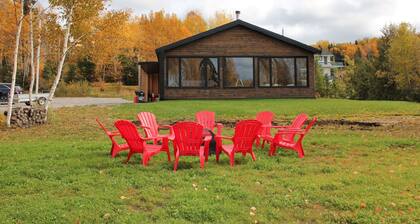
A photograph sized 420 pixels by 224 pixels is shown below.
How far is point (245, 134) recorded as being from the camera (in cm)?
689

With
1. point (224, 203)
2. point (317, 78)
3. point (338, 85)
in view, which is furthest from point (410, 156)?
point (338, 85)

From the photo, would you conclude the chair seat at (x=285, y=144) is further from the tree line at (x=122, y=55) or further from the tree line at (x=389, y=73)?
the tree line at (x=389, y=73)

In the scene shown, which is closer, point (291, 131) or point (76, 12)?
point (291, 131)

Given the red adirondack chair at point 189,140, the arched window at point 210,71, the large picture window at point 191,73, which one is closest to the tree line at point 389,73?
the arched window at point 210,71

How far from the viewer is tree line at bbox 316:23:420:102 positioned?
35125 millimetres

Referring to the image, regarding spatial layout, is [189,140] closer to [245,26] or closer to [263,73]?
[245,26]

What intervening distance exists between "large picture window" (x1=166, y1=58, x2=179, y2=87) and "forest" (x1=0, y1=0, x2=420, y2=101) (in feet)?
10.6

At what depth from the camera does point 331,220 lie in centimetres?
413

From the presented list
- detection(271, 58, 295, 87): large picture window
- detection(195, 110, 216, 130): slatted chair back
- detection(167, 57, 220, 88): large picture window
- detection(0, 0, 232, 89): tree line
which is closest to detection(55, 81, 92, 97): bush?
detection(0, 0, 232, 89): tree line

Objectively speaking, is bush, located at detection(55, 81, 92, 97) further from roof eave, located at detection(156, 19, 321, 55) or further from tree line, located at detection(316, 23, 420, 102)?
tree line, located at detection(316, 23, 420, 102)

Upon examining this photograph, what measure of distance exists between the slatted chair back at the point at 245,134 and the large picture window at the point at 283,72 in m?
17.7

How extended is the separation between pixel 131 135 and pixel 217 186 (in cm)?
220

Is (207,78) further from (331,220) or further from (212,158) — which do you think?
(331,220)

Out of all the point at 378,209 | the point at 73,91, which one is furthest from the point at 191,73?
the point at 73,91
